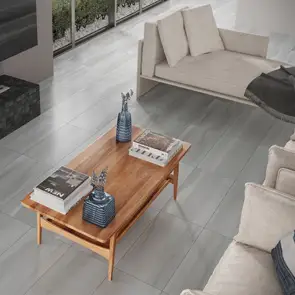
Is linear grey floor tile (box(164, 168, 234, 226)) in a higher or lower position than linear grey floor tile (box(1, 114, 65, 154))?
lower

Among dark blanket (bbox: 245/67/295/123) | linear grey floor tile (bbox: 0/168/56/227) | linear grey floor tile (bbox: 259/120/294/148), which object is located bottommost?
linear grey floor tile (bbox: 0/168/56/227)

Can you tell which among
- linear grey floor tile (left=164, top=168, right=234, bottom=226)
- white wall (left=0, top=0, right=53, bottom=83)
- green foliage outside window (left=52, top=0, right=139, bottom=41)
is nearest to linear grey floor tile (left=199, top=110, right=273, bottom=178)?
linear grey floor tile (left=164, top=168, right=234, bottom=226)

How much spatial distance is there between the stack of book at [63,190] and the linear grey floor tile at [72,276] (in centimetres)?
42

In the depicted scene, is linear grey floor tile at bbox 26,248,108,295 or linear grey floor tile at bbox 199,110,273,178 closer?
linear grey floor tile at bbox 26,248,108,295

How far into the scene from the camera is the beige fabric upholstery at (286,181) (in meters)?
2.86

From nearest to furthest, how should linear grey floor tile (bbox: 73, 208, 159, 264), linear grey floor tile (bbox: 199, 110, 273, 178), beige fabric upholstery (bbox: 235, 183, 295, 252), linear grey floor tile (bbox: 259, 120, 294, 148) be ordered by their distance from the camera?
beige fabric upholstery (bbox: 235, 183, 295, 252)
linear grey floor tile (bbox: 73, 208, 159, 264)
linear grey floor tile (bbox: 199, 110, 273, 178)
linear grey floor tile (bbox: 259, 120, 294, 148)

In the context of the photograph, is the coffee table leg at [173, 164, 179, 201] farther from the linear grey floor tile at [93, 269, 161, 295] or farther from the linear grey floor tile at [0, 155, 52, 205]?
the linear grey floor tile at [0, 155, 52, 205]

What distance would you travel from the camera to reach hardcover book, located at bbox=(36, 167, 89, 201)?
9.60 ft

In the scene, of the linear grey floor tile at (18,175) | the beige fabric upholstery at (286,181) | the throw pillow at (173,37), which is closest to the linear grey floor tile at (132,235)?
the linear grey floor tile at (18,175)

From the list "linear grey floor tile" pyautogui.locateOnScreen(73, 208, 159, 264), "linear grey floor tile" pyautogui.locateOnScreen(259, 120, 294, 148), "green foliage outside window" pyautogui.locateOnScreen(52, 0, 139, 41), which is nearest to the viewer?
"linear grey floor tile" pyautogui.locateOnScreen(73, 208, 159, 264)

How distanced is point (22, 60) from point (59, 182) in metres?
2.33

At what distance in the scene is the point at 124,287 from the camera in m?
A: 3.05

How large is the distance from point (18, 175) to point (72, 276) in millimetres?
1107

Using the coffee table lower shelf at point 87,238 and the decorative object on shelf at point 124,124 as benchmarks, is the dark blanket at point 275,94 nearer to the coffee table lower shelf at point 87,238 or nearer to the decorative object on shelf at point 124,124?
the decorative object on shelf at point 124,124
